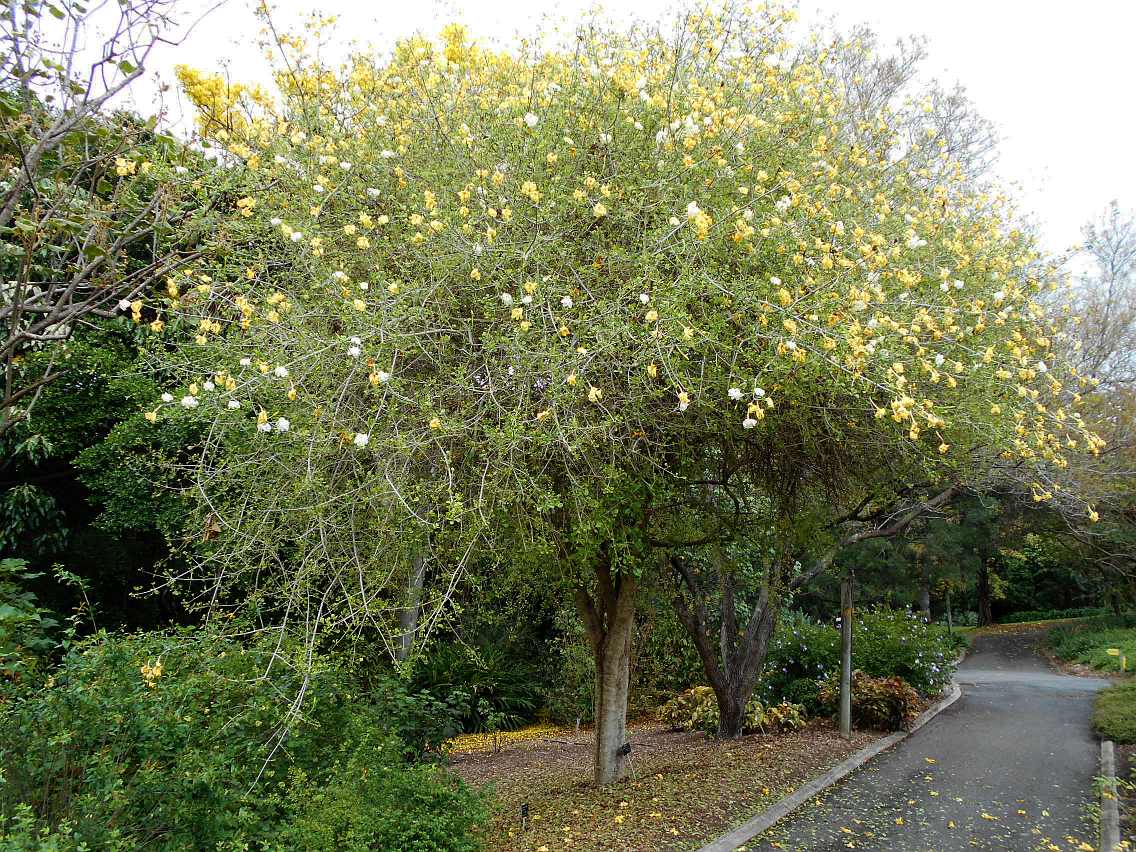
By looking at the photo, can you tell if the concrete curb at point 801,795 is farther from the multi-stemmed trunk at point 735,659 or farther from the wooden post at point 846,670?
the multi-stemmed trunk at point 735,659

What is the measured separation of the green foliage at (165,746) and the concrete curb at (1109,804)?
480 centimetres

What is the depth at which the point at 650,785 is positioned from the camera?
22.2 feet

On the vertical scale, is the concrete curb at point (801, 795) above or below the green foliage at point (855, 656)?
below

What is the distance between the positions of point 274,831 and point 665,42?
5.33 m

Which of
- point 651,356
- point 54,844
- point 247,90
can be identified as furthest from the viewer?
point 247,90

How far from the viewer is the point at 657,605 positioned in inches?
356

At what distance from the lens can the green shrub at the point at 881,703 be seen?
32.3 feet

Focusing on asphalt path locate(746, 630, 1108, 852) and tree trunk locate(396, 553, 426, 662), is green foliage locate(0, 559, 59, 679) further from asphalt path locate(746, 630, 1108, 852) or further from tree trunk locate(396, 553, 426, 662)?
asphalt path locate(746, 630, 1108, 852)

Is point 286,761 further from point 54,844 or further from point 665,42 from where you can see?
point 665,42

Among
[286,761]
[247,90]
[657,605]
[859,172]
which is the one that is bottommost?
[286,761]

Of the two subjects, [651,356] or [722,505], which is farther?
[722,505]

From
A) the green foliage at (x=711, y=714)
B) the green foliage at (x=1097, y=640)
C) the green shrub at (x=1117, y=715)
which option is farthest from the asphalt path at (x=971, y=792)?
the green foliage at (x=1097, y=640)

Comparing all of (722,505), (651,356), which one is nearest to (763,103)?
(651,356)

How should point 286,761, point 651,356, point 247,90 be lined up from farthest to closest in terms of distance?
point 247,90 < point 286,761 < point 651,356
